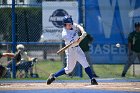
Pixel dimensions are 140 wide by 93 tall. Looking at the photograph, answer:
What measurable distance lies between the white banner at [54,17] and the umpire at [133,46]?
2.17 m

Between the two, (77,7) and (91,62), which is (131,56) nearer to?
(91,62)

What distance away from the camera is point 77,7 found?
50.8 ft

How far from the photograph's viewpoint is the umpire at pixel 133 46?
15.1m

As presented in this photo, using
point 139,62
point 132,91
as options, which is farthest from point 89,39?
point 132,91

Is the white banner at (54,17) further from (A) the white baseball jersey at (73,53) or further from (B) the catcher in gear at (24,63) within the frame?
(A) the white baseball jersey at (73,53)

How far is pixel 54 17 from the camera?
15.6 meters

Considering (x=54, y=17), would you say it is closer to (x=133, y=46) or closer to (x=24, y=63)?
(x=24, y=63)

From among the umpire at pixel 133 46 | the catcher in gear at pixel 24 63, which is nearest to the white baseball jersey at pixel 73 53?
the catcher in gear at pixel 24 63

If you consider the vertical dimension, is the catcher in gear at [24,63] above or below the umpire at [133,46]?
below

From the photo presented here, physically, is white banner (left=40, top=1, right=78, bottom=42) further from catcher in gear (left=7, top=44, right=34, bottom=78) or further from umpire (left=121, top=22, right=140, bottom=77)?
umpire (left=121, top=22, right=140, bottom=77)

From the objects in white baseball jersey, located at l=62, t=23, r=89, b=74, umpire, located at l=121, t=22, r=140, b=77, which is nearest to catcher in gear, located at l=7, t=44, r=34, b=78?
umpire, located at l=121, t=22, r=140, b=77

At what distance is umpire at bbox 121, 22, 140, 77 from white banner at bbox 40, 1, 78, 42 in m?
2.17

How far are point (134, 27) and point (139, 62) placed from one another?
1.21 meters

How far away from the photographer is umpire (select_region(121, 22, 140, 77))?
593 inches
